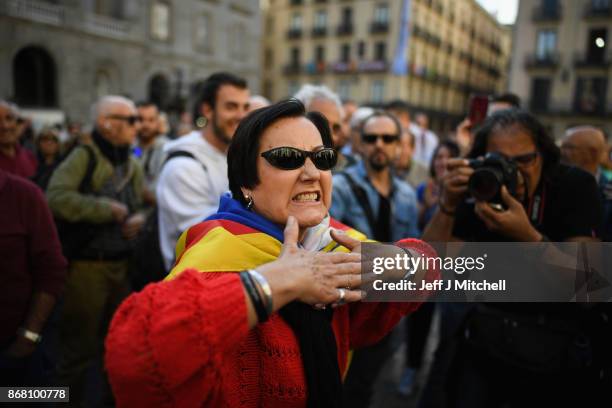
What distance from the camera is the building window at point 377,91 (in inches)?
1375

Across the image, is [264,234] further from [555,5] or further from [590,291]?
[555,5]

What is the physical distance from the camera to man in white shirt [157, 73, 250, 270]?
273cm

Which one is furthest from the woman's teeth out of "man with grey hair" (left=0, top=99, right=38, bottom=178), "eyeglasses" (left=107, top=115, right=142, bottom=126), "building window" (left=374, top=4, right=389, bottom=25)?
"building window" (left=374, top=4, right=389, bottom=25)

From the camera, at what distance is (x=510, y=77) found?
27828mm

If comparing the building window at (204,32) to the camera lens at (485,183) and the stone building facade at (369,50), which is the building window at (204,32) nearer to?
the stone building facade at (369,50)

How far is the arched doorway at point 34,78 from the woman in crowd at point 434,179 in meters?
18.8

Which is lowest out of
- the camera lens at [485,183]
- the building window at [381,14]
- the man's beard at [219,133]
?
the camera lens at [485,183]

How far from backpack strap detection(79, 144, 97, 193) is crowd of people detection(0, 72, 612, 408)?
15mm

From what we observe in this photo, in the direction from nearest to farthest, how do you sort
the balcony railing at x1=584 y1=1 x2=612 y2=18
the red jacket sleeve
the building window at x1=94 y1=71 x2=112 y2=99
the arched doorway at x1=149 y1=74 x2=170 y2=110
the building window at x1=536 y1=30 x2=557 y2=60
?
the red jacket sleeve
the building window at x1=94 y1=71 x2=112 y2=99
the balcony railing at x1=584 y1=1 x2=612 y2=18
the arched doorway at x1=149 y1=74 x2=170 y2=110
the building window at x1=536 y1=30 x2=557 y2=60

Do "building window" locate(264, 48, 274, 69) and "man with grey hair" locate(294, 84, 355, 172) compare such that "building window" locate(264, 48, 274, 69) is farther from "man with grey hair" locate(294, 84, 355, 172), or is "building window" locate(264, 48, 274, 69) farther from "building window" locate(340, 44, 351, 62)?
"man with grey hair" locate(294, 84, 355, 172)

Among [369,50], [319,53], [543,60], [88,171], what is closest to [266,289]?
[88,171]

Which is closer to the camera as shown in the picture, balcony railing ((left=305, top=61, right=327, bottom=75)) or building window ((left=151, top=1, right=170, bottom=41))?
building window ((left=151, top=1, right=170, bottom=41))

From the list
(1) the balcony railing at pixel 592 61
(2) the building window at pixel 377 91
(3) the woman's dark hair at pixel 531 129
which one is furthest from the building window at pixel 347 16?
(3) the woman's dark hair at pixel 531 129

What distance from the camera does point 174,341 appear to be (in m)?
1.05
